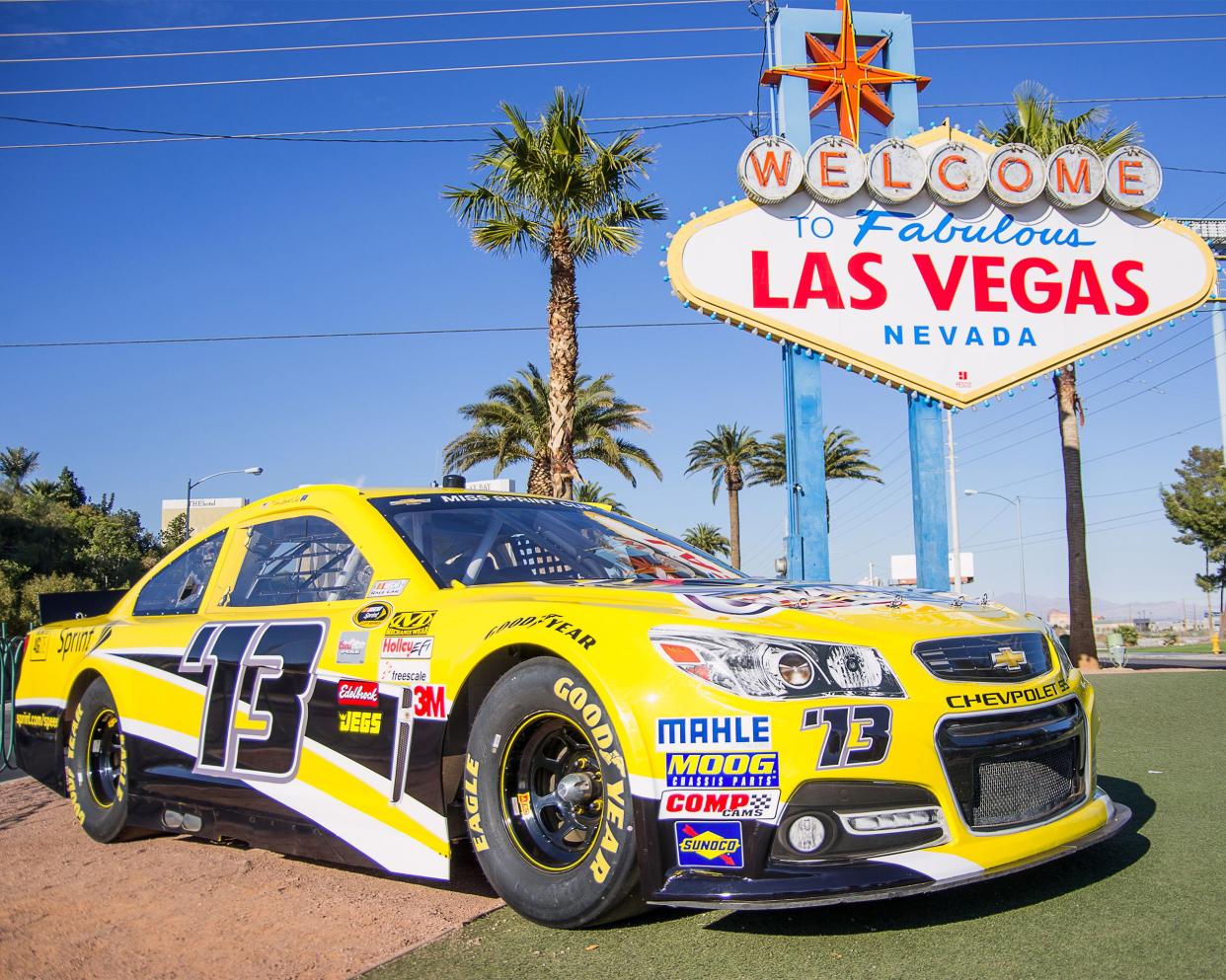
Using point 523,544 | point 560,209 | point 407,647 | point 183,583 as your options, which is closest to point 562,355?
point 560,209

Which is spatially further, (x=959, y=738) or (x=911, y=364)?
(x=911, y=364)

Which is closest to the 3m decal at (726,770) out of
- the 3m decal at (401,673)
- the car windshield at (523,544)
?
the 3m decal at (401,673)

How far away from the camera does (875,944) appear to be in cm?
304

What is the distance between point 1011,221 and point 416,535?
12386 mm

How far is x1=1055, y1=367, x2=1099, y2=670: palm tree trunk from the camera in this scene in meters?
22.6

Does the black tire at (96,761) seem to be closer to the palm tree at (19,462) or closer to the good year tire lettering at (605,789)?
the good year tire lettering at (605,789)

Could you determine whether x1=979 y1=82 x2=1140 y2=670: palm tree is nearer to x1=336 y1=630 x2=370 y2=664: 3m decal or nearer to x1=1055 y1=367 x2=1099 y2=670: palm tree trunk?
x1=1055 y1=367 x2=1099 y2=670: palm tree trunk

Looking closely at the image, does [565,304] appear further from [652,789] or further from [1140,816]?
[652,789]

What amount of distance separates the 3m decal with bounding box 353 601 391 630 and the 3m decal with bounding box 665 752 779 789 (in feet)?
4.70

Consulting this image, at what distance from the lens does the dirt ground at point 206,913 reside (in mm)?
3285

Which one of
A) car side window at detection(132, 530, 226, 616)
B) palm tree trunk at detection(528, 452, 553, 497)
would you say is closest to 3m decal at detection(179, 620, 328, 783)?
car side window at detection(132, 530, 226, 616)

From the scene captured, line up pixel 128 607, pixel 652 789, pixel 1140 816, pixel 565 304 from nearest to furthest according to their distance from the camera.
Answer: pixel 652 789
pixel 1140 816
pixel 128 607
pixel 565 304

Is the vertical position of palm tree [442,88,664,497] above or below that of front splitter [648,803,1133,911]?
above

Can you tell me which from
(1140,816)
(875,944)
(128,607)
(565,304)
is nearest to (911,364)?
(565,304)
